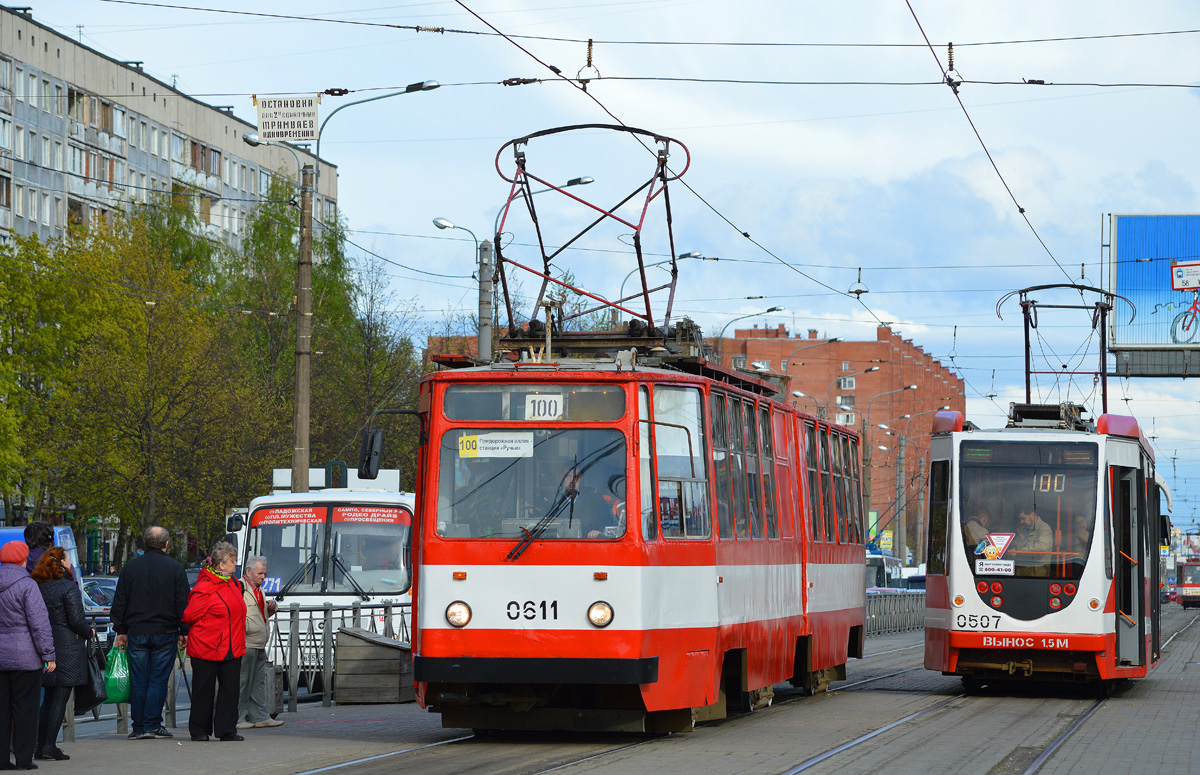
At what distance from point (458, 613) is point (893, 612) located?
31.3 metres

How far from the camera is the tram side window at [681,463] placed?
13.2m

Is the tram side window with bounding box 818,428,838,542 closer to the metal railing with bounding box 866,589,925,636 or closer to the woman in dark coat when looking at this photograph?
the woman in dark coat

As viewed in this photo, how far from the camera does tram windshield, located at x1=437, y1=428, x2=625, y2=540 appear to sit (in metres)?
12.9

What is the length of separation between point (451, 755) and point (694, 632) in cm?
208

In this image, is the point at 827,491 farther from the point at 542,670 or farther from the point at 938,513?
the point at 542,670

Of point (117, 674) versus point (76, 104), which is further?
point (76, 104)

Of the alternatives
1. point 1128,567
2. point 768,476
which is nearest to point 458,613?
point 768,476

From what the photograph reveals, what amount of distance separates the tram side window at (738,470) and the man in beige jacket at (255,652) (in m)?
4.11

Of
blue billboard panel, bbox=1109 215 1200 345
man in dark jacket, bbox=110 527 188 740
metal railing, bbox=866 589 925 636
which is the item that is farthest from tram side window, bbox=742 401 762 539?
blue billboard panel, bbox=1109 215 1200 345

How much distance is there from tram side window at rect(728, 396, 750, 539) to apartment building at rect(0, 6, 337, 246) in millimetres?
45904

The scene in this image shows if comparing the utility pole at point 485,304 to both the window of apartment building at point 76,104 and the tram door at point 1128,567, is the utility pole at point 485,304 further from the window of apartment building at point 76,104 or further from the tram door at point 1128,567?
the window of apartment building at point 76,104

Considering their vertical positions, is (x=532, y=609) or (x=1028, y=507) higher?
(x=1028, y=507)

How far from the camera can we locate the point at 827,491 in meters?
19.0

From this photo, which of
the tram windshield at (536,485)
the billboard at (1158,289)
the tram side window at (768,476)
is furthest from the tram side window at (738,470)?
the billboard at (1158,289)
